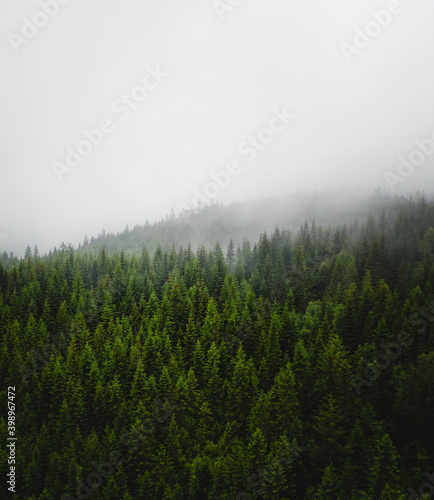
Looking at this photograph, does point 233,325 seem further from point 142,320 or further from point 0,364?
point 0,364

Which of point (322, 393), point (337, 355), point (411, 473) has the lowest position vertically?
point (411, 473)

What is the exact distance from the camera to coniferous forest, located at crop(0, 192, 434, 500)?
97.9ft

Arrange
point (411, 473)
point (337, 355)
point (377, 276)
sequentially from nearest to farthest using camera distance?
point (411, 473) → point (337, 355) → point (377, 276)

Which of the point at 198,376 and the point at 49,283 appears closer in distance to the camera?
the point at 198,376

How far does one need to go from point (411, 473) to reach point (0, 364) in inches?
2304

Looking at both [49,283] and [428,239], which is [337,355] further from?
[49,283]

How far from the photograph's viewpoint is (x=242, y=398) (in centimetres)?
4103

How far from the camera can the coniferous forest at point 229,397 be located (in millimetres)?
29828

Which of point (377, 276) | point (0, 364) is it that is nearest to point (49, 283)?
point (0, 364)

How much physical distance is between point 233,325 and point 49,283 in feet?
175

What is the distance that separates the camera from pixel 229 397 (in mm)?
42156

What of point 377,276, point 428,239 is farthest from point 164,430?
point 428,239

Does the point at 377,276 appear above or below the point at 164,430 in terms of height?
above

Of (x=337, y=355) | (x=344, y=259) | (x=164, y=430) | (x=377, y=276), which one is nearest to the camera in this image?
(x=337, y=355)
